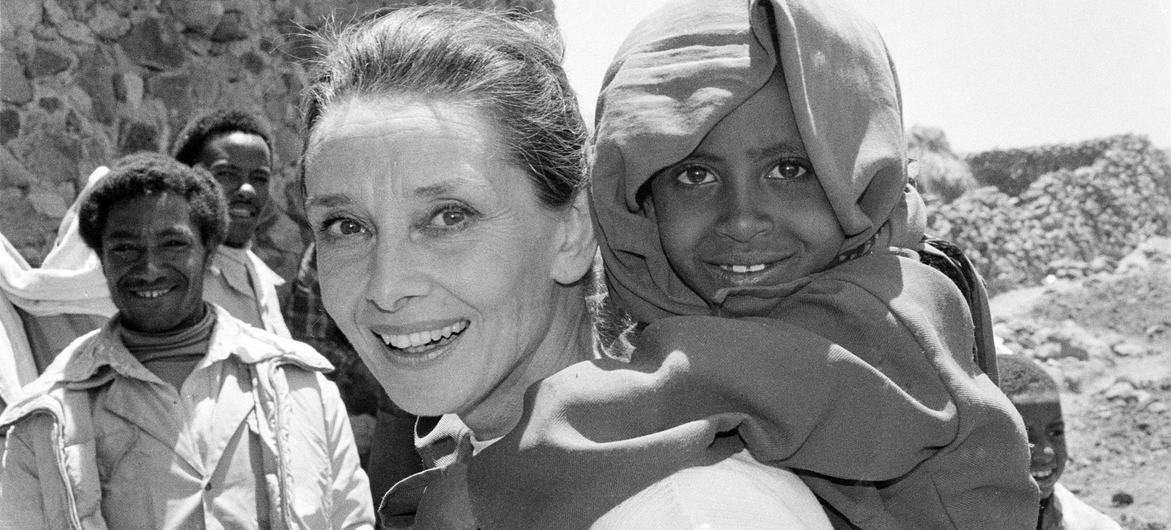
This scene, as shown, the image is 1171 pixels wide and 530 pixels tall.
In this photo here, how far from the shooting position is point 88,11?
209 inches

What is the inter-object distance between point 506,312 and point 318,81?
1.55 feet

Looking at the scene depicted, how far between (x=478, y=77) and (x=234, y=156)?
10.7ft

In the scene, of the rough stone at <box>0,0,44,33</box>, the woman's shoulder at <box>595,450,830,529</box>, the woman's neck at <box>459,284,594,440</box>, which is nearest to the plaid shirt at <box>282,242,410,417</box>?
the rough stone at <box>0,0,44,33</box>

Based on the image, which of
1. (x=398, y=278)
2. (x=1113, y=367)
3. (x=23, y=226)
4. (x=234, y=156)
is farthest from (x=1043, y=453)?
(x=1113, y=367)

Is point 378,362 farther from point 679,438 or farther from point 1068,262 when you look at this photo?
point 1068,262

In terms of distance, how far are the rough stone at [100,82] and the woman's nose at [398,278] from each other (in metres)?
4.43

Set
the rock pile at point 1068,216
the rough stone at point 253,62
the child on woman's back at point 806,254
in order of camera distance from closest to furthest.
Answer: the child on woman's back at point 806,254, the rough stone at point 253,62, the rock pile at point 1068,216

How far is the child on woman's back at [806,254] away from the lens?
1328 mm

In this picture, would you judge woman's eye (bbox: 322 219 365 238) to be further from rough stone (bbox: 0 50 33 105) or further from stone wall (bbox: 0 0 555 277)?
rough stone (bbox: 0 50 33 105)

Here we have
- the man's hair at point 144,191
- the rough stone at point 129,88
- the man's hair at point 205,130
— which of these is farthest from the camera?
the rough stone at point 129,88

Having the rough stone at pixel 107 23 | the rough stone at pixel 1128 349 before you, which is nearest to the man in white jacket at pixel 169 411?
the rough stone at pixel 107 23

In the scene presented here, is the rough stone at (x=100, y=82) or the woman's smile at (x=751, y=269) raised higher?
the woman's smile at (x=751, y=269)

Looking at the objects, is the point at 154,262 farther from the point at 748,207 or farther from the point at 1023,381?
the point at 1023,381

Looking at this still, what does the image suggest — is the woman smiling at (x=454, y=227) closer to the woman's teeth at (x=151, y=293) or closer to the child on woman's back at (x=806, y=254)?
the child on woman's back at (x=806, y=254)
